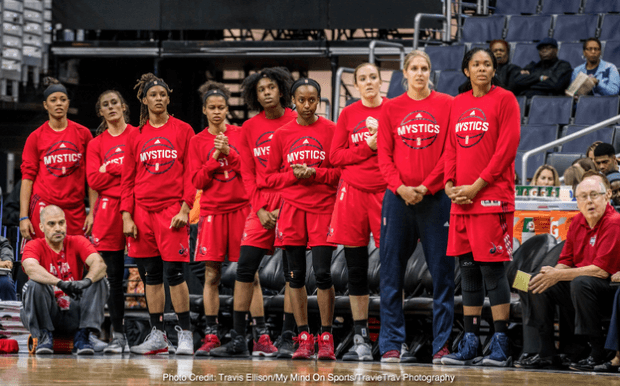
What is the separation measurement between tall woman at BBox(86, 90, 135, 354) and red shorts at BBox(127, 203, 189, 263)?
28 cm

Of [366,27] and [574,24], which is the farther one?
[366,27]

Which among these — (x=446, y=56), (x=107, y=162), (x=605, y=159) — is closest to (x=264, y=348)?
(x=107, y=162)

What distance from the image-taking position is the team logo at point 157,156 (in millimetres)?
5754

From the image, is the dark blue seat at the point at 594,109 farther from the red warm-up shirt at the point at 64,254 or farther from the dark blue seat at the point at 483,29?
the red warm-up shirt at the point at 64,254

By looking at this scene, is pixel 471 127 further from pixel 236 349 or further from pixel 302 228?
pixel 236 349

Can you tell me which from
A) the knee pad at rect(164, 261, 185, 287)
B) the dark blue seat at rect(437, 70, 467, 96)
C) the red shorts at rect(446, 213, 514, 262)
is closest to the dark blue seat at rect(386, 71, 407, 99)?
the dark blue seat at rect(437, 70, 467, 96)

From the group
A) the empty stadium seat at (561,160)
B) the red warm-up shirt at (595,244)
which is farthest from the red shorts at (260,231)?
the empty stadium seat at (561,160)

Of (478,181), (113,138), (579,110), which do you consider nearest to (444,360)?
(478,181)

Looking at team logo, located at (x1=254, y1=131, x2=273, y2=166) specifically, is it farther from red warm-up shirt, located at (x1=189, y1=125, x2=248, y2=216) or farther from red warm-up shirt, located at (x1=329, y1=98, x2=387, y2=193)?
red warm-up shirt, located at (x1=329, y1=98, x2=387, y2=193)

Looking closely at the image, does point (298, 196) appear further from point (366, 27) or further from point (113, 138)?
point (366, 27)

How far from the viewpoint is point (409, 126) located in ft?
16.0

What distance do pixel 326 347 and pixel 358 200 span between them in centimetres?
90

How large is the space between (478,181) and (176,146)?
2179 millimetres

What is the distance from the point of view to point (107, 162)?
6020 millimetres
